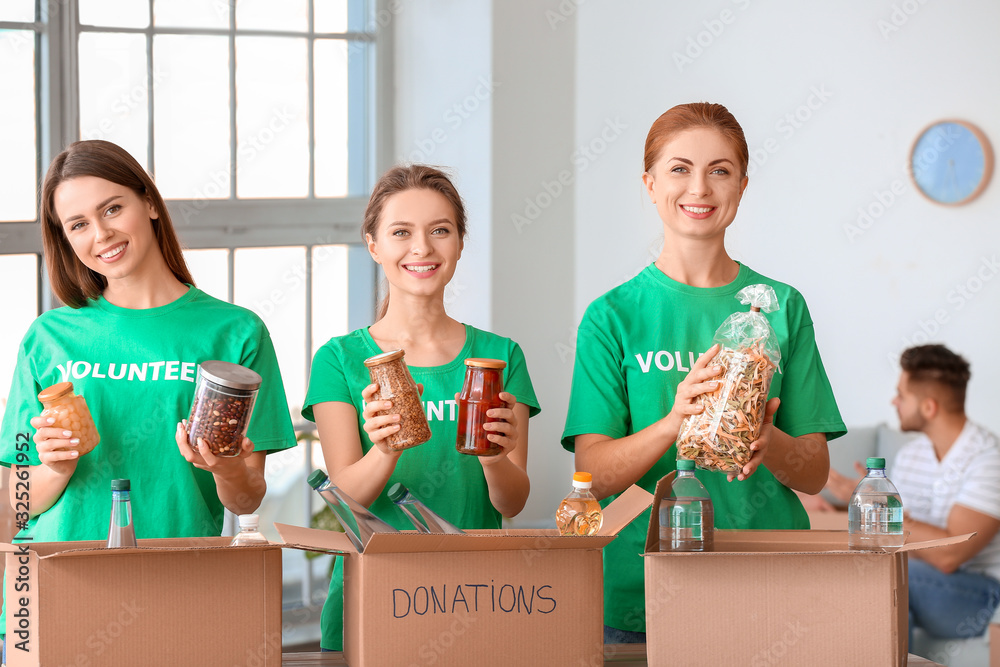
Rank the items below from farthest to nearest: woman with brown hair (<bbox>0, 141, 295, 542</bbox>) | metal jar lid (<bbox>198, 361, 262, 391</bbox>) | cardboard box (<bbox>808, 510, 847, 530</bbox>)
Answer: cardboard box (<bbox>808, 510, 847, 530</bbox>) < woman with brown hair (<bbox>0, 141, 295, 542</bbox>) < metal jar lid (<bbox>198, 361, 262, 391</bbox>)

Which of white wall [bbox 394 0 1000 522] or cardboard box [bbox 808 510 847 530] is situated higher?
white wall [bbox 394 0 1000 522]

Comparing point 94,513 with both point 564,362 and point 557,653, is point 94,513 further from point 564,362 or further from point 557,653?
point 564,362

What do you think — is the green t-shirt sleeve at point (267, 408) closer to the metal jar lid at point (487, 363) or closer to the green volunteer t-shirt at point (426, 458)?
the green volunteer t-shirt at point (426, 458)

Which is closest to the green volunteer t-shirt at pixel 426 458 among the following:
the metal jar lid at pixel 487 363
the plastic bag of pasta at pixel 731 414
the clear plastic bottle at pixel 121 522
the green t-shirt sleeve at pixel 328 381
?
the green t-shirt sleeve at pixel 328 381

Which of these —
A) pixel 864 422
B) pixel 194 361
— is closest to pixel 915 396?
pixel 864 422

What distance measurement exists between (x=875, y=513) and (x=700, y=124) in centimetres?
60

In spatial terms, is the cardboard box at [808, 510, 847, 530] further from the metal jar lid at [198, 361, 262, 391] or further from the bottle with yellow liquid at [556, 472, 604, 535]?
the metal jar lid at [198, 361, 262, 391]

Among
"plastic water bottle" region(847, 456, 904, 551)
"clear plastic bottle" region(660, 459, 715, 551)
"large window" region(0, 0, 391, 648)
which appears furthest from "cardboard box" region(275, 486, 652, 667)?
"large window" region(0, 0, 391, 648)

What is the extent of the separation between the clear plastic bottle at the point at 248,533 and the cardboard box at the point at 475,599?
0.11 ft

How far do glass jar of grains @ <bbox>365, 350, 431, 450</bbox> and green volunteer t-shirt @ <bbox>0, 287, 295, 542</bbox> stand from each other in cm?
27

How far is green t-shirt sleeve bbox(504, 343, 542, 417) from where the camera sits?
4.90 feet

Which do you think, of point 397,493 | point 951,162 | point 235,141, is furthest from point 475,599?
point 235,141

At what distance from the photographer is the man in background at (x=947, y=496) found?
99.9 inches

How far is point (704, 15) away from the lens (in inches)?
129
